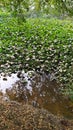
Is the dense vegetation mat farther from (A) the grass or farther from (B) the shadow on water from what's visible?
(A) the grass

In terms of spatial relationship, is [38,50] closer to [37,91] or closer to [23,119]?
[37,91]

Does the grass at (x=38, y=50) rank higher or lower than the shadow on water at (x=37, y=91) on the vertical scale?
higher

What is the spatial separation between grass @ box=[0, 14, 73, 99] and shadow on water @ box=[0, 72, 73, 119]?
302mm

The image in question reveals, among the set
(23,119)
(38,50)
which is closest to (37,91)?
(23,119)

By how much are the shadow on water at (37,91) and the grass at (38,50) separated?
0.30 meters

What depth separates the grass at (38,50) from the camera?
33.8 feet

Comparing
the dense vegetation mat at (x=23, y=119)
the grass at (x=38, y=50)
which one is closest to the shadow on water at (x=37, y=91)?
the grass at (x=38, y=50)

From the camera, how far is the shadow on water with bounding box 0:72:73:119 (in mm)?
7868

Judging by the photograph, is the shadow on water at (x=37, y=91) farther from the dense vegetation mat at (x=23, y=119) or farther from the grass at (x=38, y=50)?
the dense vegetation mat at (x=23, y=119)

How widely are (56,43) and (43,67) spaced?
307 centimetres

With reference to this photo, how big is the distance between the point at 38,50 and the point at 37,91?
375 cm

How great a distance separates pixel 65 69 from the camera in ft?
33.0

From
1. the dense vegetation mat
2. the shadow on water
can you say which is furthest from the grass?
the dense vegetation mat

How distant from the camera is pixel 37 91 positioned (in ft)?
28.9
